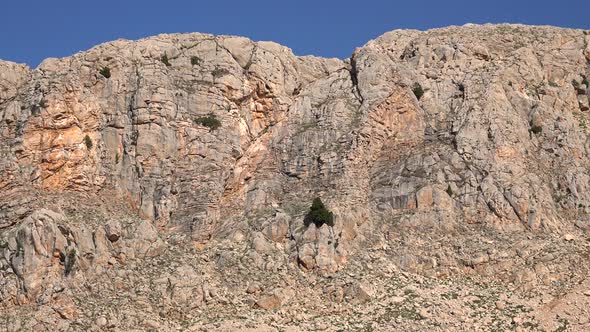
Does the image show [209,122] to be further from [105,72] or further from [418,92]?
[418,92]

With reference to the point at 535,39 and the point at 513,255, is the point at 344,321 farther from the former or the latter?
the point at 535,39

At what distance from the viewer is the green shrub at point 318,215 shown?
49938mm

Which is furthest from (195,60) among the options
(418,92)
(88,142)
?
(418,92)

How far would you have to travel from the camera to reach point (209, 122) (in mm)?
54719

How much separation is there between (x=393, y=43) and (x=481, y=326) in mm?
26772

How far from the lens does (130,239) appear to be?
4850 centimetres

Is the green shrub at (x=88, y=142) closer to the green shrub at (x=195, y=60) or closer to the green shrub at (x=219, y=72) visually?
the green shrub at (x=195, y=60)

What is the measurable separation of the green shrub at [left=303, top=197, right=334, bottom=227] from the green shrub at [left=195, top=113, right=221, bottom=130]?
27.8ft

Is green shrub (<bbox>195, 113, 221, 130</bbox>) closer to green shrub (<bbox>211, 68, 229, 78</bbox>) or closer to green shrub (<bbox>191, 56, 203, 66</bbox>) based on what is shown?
green shrub (<bbox>211, 68, 229, 78</bbox>)

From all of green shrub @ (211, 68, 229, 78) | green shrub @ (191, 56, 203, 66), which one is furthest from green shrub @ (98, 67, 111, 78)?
green shrub @ (211, 68, 229, 78)

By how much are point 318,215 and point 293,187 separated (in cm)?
429

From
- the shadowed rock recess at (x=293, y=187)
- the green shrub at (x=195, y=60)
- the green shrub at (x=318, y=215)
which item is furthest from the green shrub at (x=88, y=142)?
the green shrub at (x=318, y=215)

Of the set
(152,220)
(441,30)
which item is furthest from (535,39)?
(152,220)

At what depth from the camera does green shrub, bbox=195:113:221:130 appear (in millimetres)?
54688
